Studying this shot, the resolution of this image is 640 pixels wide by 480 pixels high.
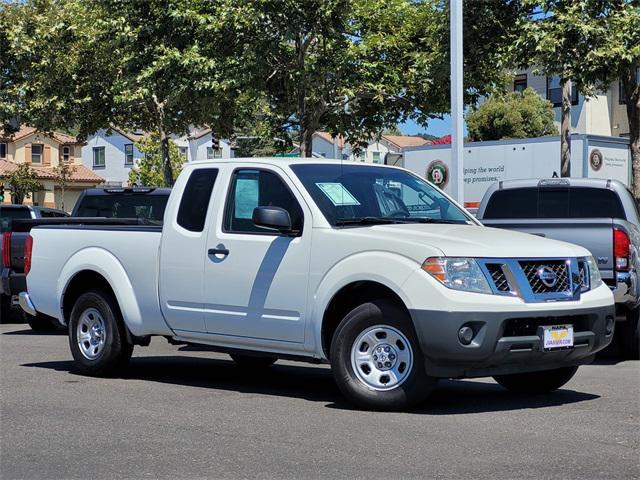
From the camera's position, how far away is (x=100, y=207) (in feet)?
54.9

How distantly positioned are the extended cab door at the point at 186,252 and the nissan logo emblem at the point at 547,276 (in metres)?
2.78

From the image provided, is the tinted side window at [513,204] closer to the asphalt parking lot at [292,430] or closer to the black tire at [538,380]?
the asphalt parking lot at [292,430]

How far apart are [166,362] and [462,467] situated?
19.7ft

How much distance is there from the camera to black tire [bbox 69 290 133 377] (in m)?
10.0

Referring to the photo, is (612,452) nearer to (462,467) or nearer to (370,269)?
(462,467)

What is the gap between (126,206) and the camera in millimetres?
16594

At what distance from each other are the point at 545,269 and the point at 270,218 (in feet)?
6.73

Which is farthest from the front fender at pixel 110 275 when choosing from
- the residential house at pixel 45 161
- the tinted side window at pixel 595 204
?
the residential house at pixel 45 161

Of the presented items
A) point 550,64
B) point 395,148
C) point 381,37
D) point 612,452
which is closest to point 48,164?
point 395,148

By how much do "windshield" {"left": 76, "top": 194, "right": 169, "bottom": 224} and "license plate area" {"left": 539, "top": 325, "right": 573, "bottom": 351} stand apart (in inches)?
371

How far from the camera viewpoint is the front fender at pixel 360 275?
25.9 ft

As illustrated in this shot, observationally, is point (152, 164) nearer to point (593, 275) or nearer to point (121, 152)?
point (121, 152)

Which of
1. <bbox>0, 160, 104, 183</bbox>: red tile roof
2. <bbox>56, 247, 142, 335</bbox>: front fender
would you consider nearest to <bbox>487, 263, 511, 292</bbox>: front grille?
<bbox>56, 247, 142, 335</bbox>: front fender

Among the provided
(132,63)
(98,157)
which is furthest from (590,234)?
(98,157)
